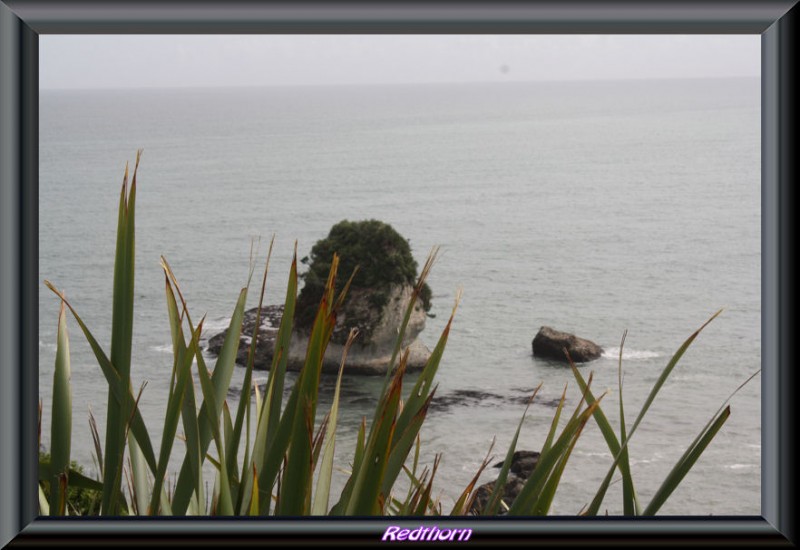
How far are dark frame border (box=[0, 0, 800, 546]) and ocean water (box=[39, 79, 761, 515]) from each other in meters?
0.53

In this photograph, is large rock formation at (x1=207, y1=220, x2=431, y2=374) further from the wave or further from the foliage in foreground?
the foliage in foreground

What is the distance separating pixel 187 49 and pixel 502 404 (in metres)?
108

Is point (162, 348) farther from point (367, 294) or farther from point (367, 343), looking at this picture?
point (367, 343)

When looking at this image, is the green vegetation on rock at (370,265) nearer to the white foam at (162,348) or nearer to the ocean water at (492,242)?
the ocean water at (492,242)

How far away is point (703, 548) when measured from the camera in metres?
1.24

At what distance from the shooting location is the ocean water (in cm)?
3572

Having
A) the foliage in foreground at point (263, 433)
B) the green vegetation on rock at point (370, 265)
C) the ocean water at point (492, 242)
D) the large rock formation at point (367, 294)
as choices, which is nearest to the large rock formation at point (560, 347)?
the ocean water at point (492, 242)

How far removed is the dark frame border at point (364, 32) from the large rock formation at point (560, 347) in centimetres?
3865

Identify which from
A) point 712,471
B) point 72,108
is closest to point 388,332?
point 712,471

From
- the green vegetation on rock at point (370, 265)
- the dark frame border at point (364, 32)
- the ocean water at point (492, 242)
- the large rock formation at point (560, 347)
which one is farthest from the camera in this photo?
the large rock formation at point (560, 347)

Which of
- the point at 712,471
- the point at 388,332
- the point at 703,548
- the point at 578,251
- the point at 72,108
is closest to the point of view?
the point at 703,548

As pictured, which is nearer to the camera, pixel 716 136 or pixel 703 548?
pixel 703 548

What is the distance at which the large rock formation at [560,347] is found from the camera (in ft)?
131
